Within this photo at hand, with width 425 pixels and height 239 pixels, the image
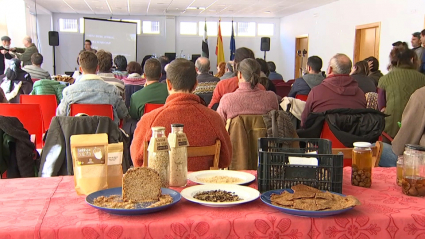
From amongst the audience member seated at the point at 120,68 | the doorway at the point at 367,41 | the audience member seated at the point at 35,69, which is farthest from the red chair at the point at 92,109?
the doorway at the point at 367,41

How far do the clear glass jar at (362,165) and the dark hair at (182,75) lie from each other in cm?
92

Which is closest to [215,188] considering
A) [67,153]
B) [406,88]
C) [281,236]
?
[281,236]

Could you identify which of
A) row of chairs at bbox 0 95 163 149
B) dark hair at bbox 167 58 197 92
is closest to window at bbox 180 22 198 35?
row of chairs at bbox 0 95 163 149

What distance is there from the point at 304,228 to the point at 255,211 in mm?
159

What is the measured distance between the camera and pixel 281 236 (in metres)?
1.29

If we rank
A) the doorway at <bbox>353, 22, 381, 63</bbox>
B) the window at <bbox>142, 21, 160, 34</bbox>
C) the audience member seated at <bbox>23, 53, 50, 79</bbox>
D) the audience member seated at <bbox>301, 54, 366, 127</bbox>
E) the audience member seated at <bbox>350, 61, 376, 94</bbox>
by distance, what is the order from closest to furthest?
the audience member seated at <bbox>301, 54, 366, 127</bbox>, the audience member seated at <bbox>350, 61, 376, 94</bbox>, the audience member seated at <bbox>23, 53, 50, 79</bbox>, the doorway at <bbox>353, 22, 381, 63</bbox>, the window at <bbox>142, 21, 160, 34</bbox>

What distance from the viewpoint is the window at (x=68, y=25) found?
52.9 ft

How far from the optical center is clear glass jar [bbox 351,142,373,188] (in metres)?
1.62

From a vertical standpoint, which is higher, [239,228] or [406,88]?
[406,88]

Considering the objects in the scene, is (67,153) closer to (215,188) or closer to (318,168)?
(215,188)

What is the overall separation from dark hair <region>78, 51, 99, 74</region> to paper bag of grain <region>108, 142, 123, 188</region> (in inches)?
98.3

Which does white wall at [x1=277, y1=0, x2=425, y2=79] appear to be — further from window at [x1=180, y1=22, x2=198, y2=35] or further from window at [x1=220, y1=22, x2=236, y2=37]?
window at [x1=180, y1=22, x2=198, y2=35]

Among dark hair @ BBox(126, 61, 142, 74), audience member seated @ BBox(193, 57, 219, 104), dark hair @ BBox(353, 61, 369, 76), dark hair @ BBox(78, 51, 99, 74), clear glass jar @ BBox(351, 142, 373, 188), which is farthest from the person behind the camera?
dark hair @ BBox(126, 61, 142, 74)

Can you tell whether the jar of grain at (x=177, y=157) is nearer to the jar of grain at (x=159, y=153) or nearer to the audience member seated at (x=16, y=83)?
the jar of grain at (x=159, y=153)
